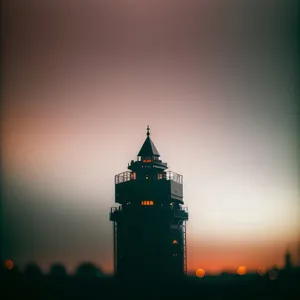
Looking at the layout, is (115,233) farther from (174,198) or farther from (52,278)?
(52,278)

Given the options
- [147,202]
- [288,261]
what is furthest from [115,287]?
[147,202]

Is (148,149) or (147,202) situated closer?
(147,202)

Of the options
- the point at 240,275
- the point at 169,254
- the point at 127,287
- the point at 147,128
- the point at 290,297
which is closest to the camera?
the point at 290,297

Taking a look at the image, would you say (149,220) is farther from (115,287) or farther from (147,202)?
(115,287)

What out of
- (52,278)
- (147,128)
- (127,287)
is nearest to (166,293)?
(127,287)

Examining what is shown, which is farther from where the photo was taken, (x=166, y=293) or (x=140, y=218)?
(x=140, y=218)

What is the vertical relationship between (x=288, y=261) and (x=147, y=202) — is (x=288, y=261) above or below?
below
